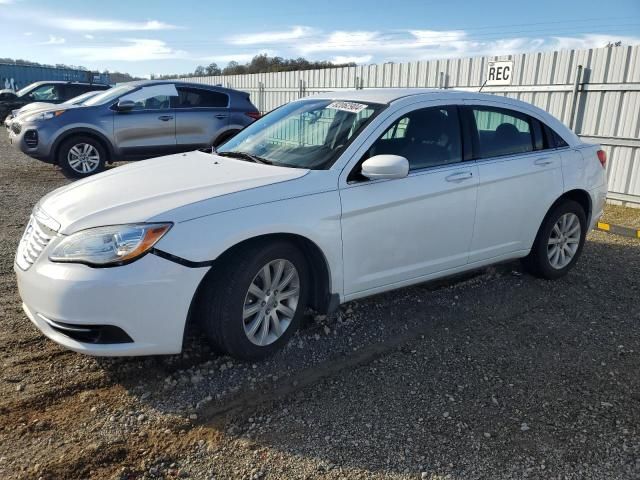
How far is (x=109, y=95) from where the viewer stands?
32.7ft

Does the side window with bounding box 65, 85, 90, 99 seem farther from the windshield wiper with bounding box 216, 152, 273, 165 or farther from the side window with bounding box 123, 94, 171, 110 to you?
the windshield wiper with bounding box 216, 152, 273, 165

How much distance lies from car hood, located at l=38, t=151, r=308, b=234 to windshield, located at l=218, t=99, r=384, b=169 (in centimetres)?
20

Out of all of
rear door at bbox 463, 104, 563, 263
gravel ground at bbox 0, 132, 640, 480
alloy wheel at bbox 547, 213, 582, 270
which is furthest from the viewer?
alloy wheel at bbox 547, 213, 582, 270

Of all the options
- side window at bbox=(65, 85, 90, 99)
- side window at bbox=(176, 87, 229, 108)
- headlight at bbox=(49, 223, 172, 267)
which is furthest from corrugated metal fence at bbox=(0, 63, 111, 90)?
headlight at bbox=(49, 223, 172, 267)

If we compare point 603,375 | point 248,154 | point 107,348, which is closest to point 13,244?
point 248,154

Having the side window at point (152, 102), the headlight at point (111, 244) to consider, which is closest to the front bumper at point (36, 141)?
the side window at point (152, 102)

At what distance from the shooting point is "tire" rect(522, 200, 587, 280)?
4.90 m

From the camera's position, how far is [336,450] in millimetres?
2654

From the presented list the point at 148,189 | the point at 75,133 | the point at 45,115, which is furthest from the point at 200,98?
the point at 148,189

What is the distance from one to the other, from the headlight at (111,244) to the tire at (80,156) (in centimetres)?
746

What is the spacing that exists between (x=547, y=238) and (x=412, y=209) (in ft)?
5.95

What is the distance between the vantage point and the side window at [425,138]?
3871 mm

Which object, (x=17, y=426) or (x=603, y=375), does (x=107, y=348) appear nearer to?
(x=17, y=426)

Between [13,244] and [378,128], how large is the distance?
166 inches
